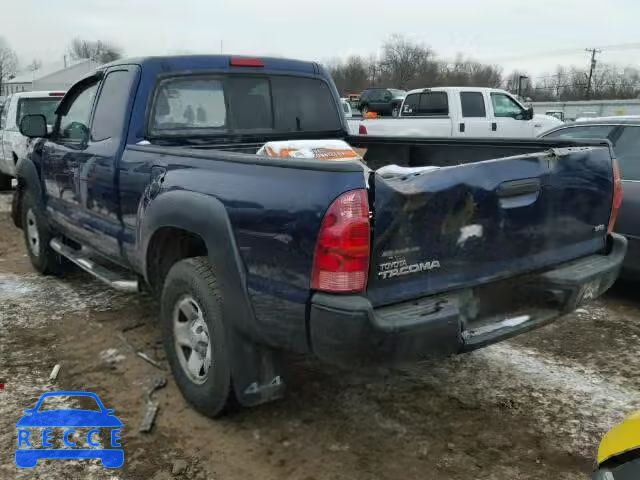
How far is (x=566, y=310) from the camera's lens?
318 centimetres

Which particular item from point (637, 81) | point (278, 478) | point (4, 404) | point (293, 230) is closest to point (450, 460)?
point (278, 478)

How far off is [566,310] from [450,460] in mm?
996

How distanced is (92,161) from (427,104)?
10.7 meters

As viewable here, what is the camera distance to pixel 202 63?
4195mm

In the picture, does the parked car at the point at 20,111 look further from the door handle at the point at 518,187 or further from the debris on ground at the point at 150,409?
the door handle at the point at 518,187

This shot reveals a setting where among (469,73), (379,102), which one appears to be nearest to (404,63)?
(469,73)

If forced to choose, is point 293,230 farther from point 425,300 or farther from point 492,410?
point 492,410

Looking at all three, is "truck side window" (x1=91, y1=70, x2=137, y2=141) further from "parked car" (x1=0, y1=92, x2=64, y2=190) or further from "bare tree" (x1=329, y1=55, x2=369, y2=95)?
"bare tree" (x1=329, y1=55, x2=369, y2=95)

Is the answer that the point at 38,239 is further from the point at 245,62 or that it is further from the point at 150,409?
the point at 150,409

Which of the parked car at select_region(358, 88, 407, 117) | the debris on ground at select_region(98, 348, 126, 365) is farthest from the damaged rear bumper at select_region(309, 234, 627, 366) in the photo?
the parked car at select_region(358, 88, 407, 117)

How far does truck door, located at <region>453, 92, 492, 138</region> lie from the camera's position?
43.8ft

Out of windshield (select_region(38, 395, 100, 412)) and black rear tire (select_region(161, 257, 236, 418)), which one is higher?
black rear tire (select_region(161, 257, 236, 418))

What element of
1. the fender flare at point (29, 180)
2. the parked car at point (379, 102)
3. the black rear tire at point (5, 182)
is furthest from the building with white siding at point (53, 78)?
the fender flare at point (29, 180)

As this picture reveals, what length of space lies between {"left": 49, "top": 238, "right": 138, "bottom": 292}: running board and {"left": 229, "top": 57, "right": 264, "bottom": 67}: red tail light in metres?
1.69
